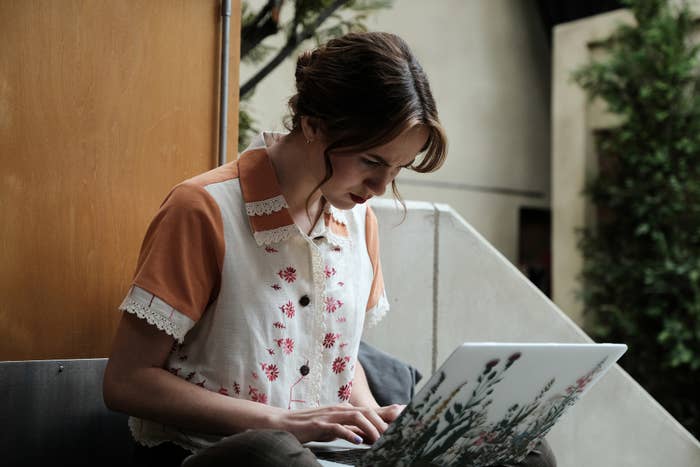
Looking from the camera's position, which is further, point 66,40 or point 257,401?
point 66,40

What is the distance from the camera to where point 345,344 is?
1.68 m

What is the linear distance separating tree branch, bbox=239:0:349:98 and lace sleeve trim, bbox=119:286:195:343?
5.85ft

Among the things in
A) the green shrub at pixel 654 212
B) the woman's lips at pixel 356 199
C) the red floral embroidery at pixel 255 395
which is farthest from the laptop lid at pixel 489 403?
the green shrub at pixel 654 212

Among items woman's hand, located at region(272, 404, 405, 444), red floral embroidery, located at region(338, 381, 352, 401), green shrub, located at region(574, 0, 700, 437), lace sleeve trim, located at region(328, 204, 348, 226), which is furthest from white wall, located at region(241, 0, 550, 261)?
woman's hand, located at region(272, 404, 405, 444)

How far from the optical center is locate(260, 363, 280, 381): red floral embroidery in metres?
1.54

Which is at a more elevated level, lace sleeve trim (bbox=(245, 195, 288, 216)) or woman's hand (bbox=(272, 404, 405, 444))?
lace sleeve trim (bbox=(245, 195, 288, 216))

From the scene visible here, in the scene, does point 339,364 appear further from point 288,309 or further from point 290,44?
point 290,44

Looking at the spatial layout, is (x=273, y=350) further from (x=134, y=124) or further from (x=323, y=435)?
(x=134, y=124)

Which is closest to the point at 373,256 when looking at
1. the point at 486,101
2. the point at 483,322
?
the point at 483,322

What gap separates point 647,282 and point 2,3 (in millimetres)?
5025

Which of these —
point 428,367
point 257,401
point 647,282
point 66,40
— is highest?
point 66,40

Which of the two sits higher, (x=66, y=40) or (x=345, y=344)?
(x=66, y=40)

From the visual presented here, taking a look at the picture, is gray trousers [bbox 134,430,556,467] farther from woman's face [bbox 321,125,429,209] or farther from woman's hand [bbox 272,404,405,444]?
woman's face [bbox 321,125,429,209]

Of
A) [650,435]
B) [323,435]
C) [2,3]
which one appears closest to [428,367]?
[650,435]
